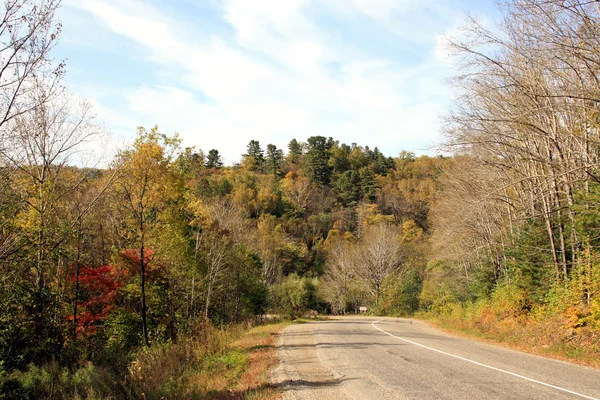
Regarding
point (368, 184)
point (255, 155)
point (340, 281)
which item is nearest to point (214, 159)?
point (255, 155)

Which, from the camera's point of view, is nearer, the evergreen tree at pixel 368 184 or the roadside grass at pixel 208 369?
the roadside grass at pixel 208 369

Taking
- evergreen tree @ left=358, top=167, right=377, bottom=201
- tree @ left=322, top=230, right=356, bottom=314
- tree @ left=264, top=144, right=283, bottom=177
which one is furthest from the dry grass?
tree @ left=264, top=144, right=283, bottom=177

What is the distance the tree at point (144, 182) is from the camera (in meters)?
17.9

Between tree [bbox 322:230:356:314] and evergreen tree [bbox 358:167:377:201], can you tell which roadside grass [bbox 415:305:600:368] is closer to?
tree [bbox 322:230:356:314]

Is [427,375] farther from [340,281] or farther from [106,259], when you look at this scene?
[340,281]

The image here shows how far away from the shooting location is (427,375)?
9406 mm

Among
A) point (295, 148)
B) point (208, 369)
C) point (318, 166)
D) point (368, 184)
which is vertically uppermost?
point (295, 148)

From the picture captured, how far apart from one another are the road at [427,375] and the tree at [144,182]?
8286 millimetres

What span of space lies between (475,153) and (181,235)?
44.6ft

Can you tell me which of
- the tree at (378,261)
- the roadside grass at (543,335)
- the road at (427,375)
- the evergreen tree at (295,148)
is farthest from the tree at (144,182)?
the evergreen tree at (295,148)

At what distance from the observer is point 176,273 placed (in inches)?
893

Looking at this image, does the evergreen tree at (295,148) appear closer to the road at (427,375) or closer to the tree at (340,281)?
the tree at (340,281)

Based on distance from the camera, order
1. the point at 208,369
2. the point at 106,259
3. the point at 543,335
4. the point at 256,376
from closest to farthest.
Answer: the point at 256,376, the point at 208,369, the point at 543,335, the point at 106,259

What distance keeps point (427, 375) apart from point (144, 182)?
1343 cm
